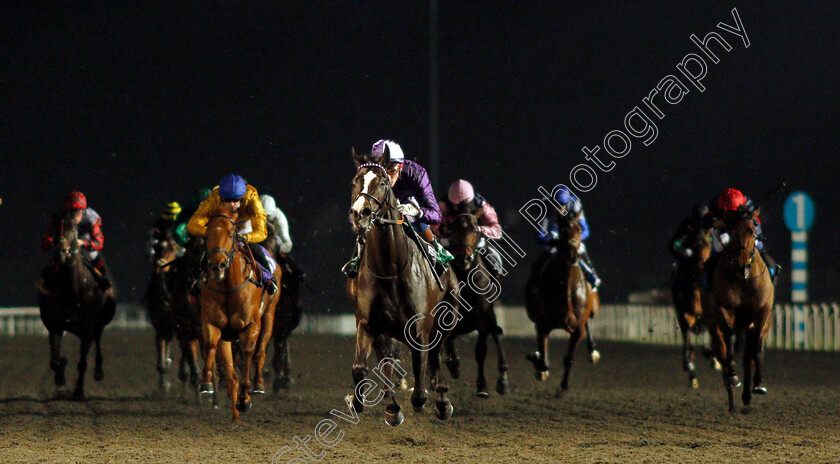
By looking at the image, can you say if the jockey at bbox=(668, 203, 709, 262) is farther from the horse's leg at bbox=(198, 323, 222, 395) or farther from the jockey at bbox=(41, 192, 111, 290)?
the jockey at bbox=(41, 192, 111, 290)

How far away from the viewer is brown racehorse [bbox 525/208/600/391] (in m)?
11.9

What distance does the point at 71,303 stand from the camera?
1227 centimetres

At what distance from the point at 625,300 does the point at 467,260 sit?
31016 mm

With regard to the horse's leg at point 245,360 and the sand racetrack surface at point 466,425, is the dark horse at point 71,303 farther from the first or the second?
the horse's leg at point 245,360

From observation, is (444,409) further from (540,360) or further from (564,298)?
(564,298)

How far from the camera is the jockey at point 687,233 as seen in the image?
13.7 m

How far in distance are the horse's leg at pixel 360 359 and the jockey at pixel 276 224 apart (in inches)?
166

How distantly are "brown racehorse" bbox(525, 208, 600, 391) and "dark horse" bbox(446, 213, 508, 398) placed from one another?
1175 mm

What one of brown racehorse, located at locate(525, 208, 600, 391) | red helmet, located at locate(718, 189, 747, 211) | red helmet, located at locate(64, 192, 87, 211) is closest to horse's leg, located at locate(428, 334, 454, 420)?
brown racehorse, located at locate(525, 208, 600, 391)

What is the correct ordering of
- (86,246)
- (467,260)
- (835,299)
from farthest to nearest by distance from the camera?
(835,299) → (86,246) → (467,260)

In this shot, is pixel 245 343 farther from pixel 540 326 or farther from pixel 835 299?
pixel 835 299

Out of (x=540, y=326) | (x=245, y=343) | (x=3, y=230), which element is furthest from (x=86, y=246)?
(x=3, y=230)

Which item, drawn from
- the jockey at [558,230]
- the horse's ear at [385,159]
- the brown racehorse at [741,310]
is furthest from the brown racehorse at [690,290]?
the horse's ear at [385,159]

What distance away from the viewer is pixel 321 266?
4209cm
